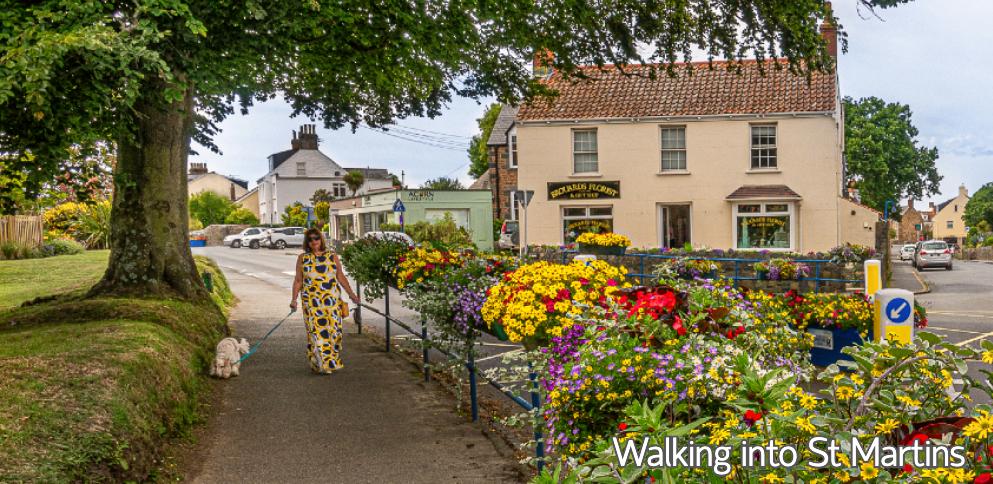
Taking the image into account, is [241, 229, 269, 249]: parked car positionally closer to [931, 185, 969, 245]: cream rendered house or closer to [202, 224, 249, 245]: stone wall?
[202, 224, 249, 245]: stone wall

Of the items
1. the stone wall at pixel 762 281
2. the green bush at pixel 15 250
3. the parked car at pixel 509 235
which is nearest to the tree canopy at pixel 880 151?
the parked car at pixel 509 235

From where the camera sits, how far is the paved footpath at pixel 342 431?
6.07m

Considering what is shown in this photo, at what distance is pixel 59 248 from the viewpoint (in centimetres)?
2941

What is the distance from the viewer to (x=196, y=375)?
8.49m

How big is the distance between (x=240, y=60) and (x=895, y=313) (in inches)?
314

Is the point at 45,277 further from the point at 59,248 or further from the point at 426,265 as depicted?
the point at 426,265

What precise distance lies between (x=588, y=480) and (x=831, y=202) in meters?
28.0

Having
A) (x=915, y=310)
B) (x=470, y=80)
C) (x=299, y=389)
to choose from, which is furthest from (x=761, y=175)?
(x=299, y=389)

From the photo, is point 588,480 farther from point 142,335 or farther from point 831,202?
point 831,202

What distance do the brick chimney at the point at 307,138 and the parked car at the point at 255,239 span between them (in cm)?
2929

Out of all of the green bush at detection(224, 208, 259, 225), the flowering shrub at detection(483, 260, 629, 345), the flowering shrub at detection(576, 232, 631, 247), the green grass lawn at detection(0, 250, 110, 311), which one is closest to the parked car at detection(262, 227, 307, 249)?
the green bush at detection(224, 208, 259, 225)

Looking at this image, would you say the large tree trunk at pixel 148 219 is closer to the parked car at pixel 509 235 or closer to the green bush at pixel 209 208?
the parked car at pixel 509 235

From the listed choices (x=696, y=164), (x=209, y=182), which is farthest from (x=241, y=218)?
(x=696, y=164)

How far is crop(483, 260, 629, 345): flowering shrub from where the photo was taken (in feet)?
15.8
